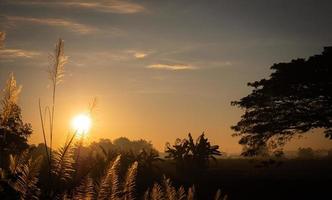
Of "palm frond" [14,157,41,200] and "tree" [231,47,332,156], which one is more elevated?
"tree" [231,47,332,156]

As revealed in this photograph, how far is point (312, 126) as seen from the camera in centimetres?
2459

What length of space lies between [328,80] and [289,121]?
303 cm

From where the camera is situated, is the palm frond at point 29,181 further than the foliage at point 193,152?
No

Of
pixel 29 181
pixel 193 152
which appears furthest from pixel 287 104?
pixel 29 181

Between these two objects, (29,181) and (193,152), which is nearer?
(29,181)

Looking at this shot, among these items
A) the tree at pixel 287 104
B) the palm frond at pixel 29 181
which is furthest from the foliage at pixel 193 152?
the palm frond at pixel 29 181

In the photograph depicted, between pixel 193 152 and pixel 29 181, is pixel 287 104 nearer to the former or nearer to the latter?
pixel 193 152

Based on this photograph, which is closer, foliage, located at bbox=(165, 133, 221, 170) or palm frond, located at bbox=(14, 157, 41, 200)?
palm frond, located at bbox=(14, 157, 41, 200)

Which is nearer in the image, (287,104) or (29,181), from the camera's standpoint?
(29,181)

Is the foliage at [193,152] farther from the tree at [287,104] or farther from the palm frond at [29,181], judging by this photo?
the palm frond at [29,181]

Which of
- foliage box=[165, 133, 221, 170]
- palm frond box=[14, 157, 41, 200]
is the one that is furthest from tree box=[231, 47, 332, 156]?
palm frond box=[14, 157, 41, 200]

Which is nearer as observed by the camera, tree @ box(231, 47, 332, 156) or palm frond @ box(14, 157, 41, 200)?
palm frond @ box(14, 157, 41, 200)

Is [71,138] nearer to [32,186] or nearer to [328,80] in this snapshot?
[32,186]

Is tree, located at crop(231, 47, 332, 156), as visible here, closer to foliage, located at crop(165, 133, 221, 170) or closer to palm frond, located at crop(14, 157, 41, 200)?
foliage, located at crop(165, 133, 221, 170)
